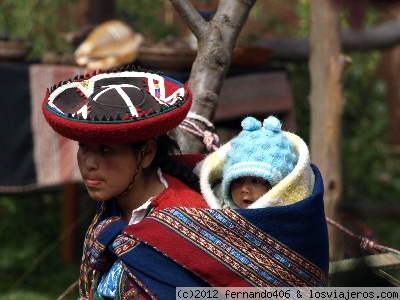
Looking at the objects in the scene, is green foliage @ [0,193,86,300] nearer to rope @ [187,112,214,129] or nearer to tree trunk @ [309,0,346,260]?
tree trunk @ [309,0,346,260]

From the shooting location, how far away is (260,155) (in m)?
2.22

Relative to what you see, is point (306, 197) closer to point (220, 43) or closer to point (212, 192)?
point (212, 192)

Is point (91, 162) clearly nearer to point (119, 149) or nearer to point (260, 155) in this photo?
point (119, 149)

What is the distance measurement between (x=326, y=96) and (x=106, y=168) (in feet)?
9.47

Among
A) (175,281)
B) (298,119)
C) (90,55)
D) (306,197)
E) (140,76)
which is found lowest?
(298,119)

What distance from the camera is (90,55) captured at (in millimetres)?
4996

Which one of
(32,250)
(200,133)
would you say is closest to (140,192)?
(200,133)

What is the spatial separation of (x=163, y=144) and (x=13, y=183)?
8.54ft

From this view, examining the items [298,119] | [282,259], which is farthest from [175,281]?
[298,119]

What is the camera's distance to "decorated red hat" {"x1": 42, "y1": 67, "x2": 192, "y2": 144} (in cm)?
210

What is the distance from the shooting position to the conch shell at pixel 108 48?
495cm

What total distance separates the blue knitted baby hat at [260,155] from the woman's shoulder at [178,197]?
9 centimetres

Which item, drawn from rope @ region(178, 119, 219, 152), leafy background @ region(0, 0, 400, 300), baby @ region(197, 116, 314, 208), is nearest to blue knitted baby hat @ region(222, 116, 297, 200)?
baby @ region(197, 116, 314, 208)

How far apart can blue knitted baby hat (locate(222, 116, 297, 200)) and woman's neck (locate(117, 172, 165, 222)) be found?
0.18 metres
